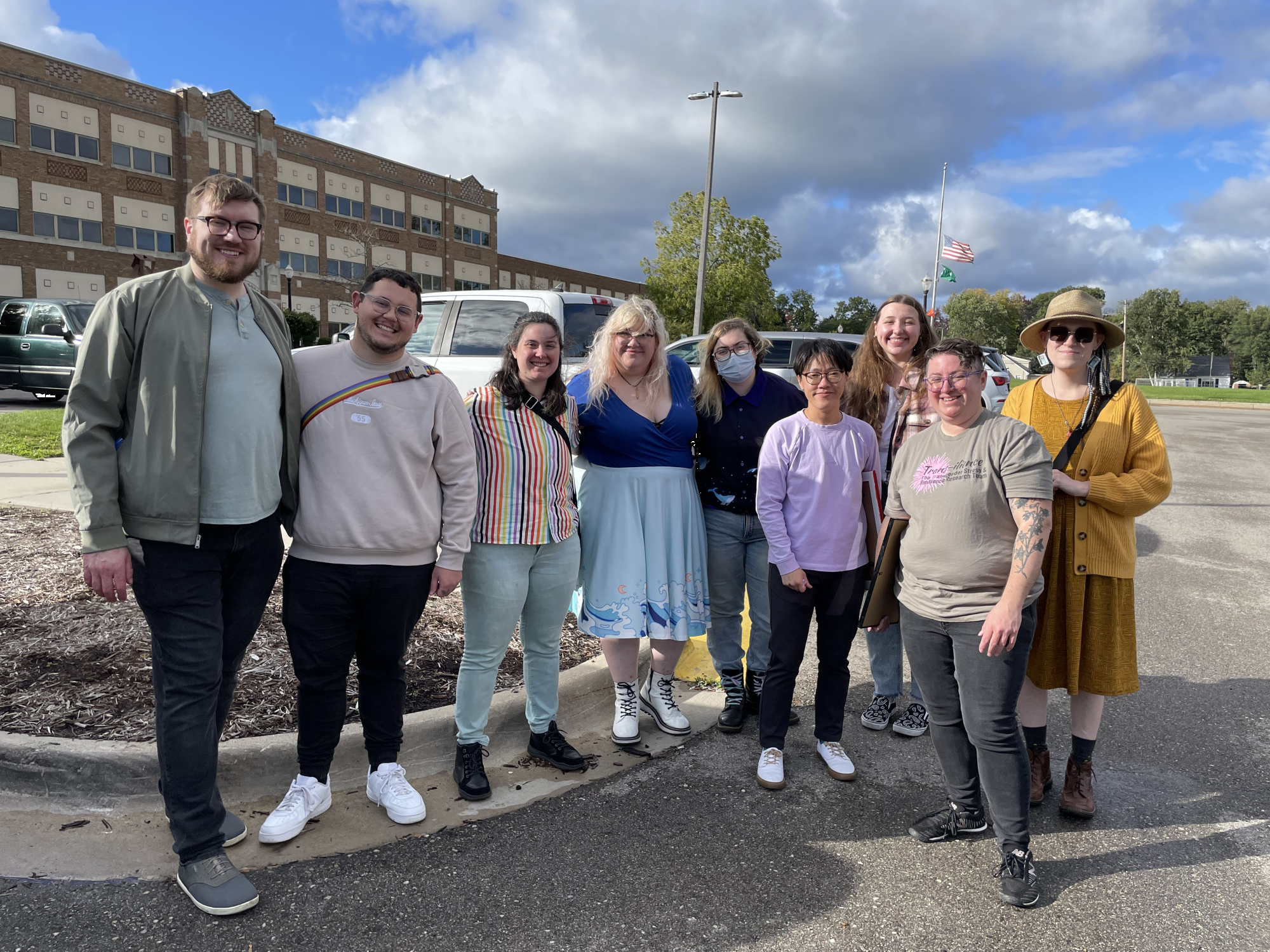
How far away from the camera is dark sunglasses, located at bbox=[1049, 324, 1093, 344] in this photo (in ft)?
10.7

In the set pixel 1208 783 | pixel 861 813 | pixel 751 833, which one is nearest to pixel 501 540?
pixel 751 833

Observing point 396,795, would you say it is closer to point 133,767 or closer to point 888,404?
point 133,767

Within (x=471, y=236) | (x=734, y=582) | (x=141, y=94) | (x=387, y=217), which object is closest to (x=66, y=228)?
(x=141, y=94)

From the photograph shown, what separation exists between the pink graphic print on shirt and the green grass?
968 centimetres

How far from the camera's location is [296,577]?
9.79ft

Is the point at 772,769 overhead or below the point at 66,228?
below

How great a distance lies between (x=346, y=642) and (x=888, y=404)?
8.89ft

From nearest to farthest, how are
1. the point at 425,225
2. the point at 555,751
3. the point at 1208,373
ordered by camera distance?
1. the point at 555,751
2. the point at 425,225
3. the point at 1208,373

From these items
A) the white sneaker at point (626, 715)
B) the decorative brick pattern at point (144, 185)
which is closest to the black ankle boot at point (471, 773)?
the white sneaker at point (626, 715)

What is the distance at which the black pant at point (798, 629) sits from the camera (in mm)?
3559

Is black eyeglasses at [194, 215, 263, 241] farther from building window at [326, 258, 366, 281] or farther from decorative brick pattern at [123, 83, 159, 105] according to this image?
building window at [326, 258, 366, 281]

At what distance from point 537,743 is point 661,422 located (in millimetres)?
1511

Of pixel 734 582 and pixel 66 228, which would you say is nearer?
pixel 734 582

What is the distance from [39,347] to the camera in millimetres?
16172
